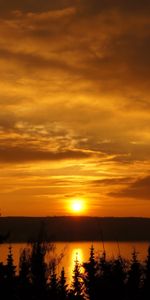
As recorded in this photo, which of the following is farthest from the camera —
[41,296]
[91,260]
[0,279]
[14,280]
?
[91,260]

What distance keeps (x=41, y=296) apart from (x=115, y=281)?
8894 mm

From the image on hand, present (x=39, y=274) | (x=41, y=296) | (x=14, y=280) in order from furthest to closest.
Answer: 1. (x=39, y=274)
2. (x=41, y=296)
3. (x=14, y=280)

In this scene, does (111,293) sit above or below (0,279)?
above

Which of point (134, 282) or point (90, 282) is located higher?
point (134, 282)

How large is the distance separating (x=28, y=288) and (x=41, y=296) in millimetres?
8485

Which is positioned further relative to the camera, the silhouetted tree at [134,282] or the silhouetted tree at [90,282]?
the silhouetted tree at [134,282]

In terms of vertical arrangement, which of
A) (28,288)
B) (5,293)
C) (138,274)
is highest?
(138,274)

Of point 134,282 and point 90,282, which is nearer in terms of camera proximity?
point 90,282

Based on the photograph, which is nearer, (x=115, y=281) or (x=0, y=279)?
(x=0, y=279)

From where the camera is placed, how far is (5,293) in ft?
84.5

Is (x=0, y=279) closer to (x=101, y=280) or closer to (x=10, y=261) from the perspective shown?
(x=10, y=261)

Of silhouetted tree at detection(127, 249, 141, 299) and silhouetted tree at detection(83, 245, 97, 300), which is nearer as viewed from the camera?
silhouetted tree at detection(83, 245, 97, 300)

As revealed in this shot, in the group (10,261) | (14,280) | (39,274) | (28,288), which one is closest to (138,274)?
(39,274)

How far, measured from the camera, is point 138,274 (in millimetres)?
61938
